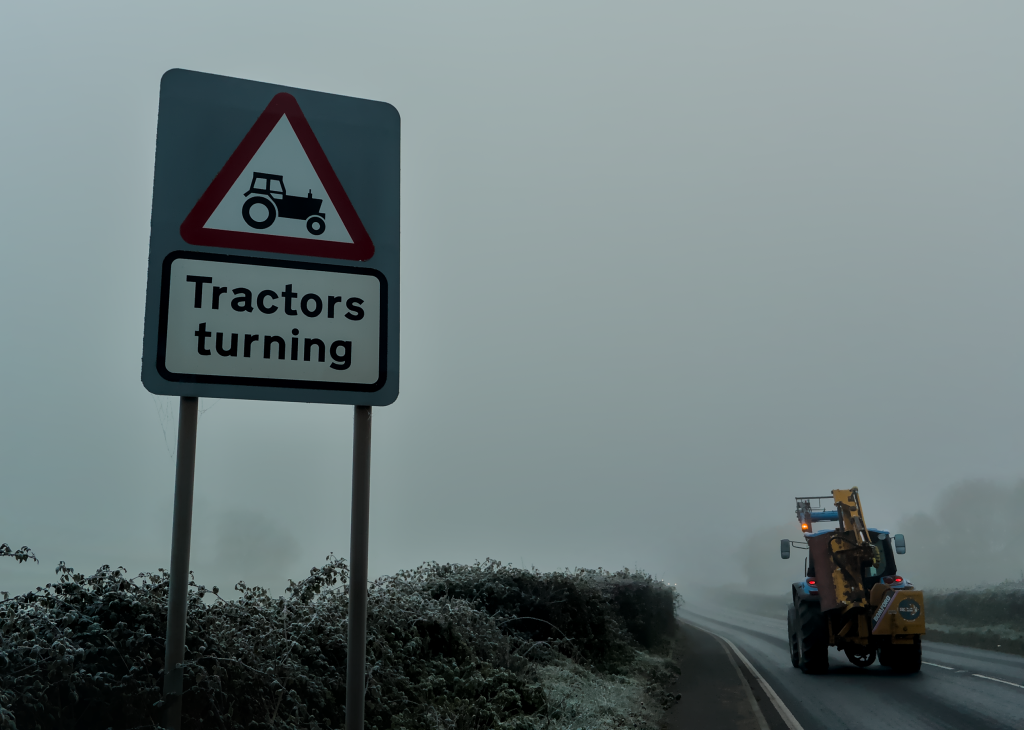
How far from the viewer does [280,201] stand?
2.49 meters

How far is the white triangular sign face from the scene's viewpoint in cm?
244

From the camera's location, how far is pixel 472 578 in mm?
11992

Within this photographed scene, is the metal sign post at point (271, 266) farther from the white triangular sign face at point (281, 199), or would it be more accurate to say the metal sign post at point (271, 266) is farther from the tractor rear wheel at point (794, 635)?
the tractor rear wheel at point (794, 635)

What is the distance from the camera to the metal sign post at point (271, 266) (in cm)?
229

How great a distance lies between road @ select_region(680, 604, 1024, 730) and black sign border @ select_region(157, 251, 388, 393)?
29.7 feet

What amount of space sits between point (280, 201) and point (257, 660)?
3.57 meters

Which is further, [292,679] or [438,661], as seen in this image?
[438,661]

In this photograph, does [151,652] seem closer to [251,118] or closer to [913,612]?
[251,118]

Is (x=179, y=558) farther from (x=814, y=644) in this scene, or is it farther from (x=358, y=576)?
(x=814, y=644)

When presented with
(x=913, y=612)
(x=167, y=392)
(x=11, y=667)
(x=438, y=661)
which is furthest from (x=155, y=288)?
(x=913, y=612)

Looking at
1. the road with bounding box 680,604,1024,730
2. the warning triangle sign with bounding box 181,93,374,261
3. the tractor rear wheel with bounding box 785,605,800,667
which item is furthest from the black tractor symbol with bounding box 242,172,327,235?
the tractor rear wheel with bounding box 785,605,800,667

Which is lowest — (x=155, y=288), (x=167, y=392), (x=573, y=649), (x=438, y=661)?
(x=573, y=649)

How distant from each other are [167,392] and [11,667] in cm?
237

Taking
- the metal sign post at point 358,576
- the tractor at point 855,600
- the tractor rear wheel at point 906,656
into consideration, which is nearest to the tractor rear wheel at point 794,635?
the tractor at point 855,600
